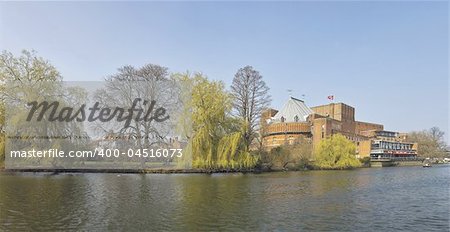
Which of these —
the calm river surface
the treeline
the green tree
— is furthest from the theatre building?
the calm river surface

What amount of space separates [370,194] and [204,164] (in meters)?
16.5

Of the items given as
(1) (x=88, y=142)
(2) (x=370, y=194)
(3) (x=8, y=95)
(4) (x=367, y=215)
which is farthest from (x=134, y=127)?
(4) (x=367, y=215)

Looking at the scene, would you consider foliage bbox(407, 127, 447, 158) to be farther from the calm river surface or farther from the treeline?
the calm river surface

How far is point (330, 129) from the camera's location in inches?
3282

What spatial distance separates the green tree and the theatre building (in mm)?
20124

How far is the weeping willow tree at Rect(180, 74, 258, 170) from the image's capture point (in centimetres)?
3372

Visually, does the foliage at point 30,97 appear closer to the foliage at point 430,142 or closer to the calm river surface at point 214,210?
the calm river surface at point 214,210

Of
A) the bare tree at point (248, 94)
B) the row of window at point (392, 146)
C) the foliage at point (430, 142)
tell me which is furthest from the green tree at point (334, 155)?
the foliage at point (430, 142)

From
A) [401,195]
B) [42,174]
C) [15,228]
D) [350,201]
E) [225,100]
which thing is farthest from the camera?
[225,100]

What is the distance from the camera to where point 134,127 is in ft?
110

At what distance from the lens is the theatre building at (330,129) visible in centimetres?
8444

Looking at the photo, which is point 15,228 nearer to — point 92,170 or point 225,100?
point 92,170

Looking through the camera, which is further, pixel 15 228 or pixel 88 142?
pixel 88 142

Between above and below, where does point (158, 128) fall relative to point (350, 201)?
above
